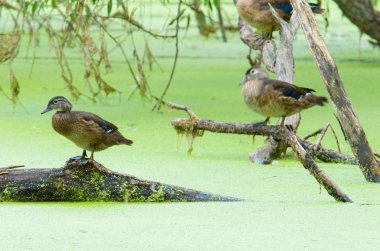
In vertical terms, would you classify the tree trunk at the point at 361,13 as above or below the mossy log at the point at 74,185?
below

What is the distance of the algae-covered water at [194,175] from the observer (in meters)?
3.74

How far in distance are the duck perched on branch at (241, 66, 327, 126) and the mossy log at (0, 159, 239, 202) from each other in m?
1.46

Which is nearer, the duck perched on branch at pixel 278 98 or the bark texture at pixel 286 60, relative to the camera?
the duck perched on branch at pixel 278 98

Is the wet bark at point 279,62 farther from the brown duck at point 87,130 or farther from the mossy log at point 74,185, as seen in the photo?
the mossy log at point 74,185

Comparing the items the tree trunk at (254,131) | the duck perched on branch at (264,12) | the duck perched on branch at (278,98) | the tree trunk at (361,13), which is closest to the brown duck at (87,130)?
the tree trunk at (254,131)

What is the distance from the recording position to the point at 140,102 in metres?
7.96

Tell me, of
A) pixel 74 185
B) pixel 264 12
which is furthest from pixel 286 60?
pixel 74 185

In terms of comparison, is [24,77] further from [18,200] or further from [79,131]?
[18,200]

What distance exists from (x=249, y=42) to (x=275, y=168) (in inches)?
56.5

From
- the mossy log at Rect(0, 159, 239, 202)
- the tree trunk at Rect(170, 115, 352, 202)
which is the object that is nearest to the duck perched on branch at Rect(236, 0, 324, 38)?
the tree trunk at Rect(170, 115, 352, 202)

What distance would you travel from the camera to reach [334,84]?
4.73 metres

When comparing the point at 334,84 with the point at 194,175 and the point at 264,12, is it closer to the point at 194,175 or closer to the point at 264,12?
the point at 194,175

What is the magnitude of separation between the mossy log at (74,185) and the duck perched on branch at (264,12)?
8.57 ft

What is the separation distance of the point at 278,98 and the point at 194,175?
68cm
